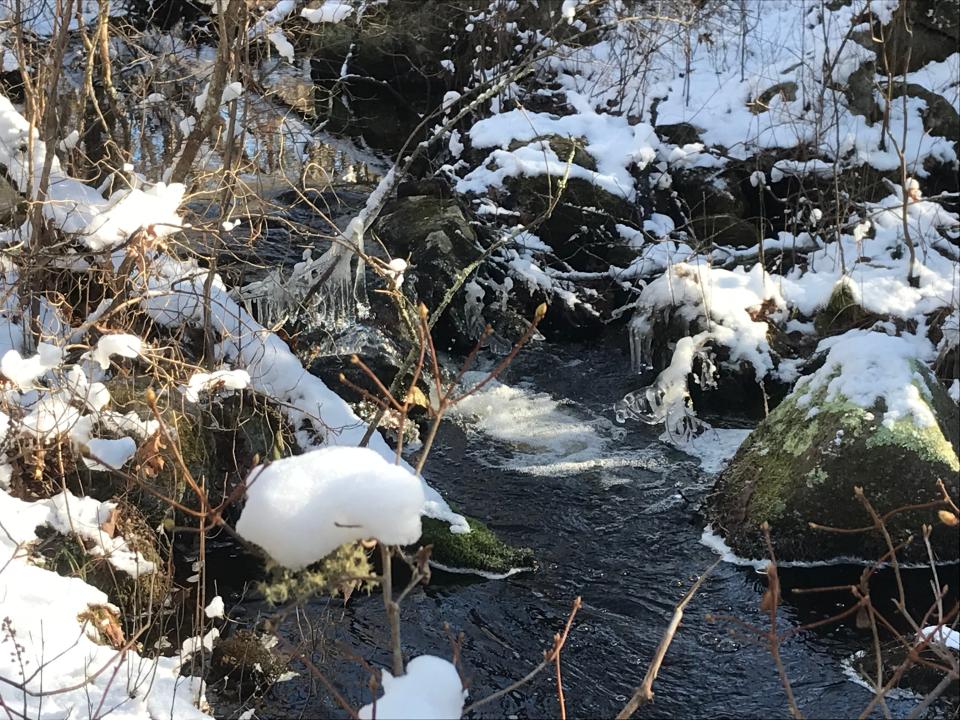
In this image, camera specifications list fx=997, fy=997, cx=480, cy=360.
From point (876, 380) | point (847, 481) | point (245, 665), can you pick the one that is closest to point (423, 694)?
point (245, 665)

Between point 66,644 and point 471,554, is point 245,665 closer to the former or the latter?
point 66,644

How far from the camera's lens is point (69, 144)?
199 inches

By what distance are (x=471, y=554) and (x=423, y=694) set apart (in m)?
3.94

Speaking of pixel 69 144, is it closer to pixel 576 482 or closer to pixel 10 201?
pixel 10 201

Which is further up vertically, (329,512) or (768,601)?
(329,512)

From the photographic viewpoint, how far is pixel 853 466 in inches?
208

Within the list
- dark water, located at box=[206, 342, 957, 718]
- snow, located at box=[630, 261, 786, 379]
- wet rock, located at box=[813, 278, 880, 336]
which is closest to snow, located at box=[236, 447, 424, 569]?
dark water, located at box=[206, 342, 957, 718]

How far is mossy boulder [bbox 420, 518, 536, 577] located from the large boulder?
4.05 ft

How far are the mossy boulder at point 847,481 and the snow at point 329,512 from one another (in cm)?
433

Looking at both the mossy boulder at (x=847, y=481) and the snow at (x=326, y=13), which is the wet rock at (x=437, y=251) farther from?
the mossy boulder at (x=847, y=481)

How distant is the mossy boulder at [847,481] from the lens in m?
5.20

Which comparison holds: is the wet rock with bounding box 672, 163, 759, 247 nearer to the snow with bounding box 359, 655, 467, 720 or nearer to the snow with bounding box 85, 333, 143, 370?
the snow with bounding box 85, 333, 143, 370

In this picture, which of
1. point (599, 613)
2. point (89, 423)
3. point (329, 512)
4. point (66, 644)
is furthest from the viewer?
point (599, 613)

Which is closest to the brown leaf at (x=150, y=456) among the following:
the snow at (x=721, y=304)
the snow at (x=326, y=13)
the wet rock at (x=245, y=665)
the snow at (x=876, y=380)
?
the wet rock at (x=245, y=665)
